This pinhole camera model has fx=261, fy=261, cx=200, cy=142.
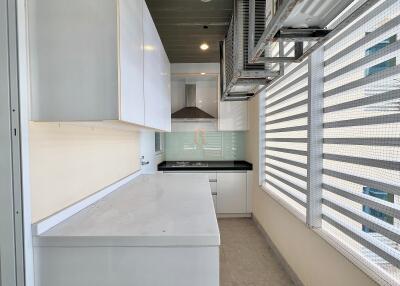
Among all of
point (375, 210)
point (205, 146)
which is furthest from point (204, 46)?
point (375, 210)

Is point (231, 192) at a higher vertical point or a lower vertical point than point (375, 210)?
lower

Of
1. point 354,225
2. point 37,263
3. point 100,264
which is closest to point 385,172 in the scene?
point 354,225

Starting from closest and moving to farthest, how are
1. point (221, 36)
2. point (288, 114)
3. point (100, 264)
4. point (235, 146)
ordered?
point (100, 264) < point (288, 114) < point (221, 36) < point (235, 146)

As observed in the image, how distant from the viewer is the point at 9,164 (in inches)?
39.6

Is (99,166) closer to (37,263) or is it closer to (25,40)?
(37,263)

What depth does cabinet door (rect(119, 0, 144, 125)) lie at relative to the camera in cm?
113

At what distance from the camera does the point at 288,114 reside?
2.48 metres

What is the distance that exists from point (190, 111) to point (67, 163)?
2.87 meters

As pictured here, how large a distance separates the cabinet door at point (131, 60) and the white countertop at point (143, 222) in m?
0.48

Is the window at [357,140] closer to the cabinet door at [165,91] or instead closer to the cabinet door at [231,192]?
the cabinet door at [165,91]

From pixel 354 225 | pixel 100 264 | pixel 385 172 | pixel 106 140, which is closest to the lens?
pixel 100 264

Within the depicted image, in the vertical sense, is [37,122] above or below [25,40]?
below

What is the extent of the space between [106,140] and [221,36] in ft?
5.73

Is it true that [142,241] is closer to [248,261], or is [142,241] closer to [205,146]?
[248,261]
